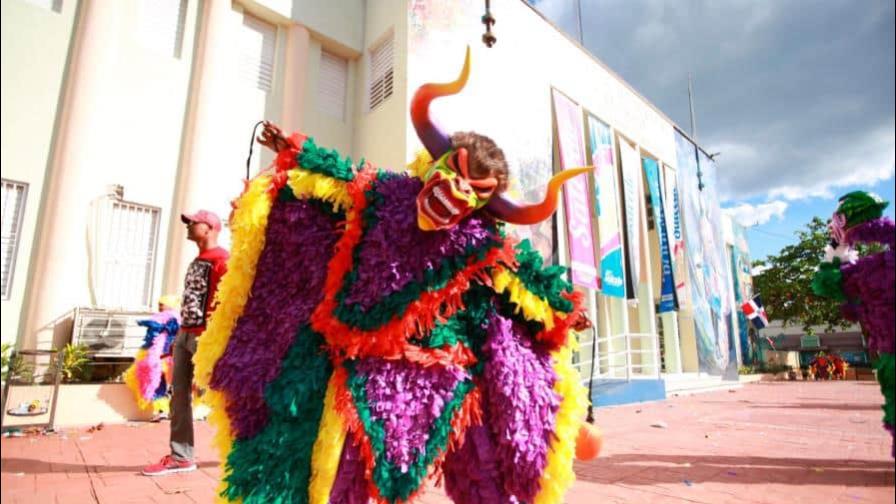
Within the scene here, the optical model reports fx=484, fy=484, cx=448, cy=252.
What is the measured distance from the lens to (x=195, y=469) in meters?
2.80

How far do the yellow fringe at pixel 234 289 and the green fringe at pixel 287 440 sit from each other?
0.11 meters

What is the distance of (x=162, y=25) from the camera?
529 cm

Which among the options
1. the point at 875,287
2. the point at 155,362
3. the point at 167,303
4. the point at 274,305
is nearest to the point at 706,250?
the point at 875,287

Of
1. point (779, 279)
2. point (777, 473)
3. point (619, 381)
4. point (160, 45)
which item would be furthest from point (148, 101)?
point (619, 381)

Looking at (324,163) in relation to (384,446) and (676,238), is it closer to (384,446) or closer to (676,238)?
(384,446)

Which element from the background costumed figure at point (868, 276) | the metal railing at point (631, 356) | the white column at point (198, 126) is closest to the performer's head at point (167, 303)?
the white column at point (198, 126)

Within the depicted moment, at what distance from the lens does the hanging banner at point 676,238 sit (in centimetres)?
1155

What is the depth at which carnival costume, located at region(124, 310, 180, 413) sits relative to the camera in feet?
15.5

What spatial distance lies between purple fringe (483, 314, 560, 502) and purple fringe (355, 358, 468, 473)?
4.7 inches

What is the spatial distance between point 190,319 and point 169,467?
2.84ft

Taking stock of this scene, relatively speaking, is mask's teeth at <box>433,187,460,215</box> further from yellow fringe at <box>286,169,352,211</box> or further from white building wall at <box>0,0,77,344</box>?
white building wall at <box>0,0,77,344</box>

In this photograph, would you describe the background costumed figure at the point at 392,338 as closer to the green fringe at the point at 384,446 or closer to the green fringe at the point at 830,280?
the green fringe at the point at 384,446

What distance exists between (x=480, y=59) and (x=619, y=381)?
18.2 ft

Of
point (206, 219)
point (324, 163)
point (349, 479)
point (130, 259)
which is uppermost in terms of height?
point (130, 259)
